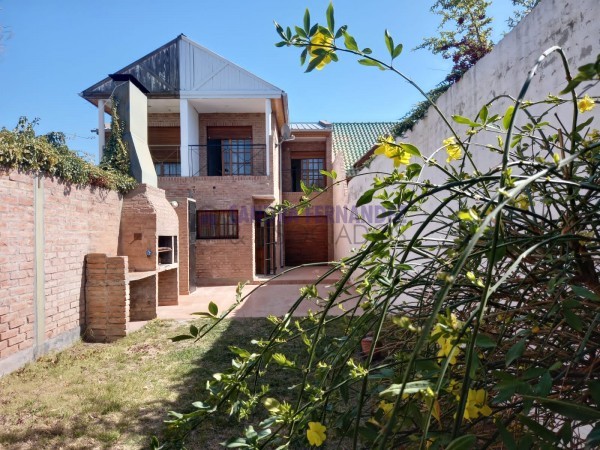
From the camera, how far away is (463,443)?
1.68ft

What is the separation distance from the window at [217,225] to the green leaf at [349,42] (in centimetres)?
1133

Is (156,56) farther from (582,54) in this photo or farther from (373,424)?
(373,424)

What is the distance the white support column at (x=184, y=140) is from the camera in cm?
1174

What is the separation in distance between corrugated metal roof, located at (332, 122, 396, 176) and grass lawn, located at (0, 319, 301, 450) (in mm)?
10817

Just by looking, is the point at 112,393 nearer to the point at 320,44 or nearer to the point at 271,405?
the point at 271,405

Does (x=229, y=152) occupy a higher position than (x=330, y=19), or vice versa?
(x=229, y=152)

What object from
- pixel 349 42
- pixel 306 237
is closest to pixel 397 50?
pixel 349 42

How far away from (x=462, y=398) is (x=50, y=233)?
5984mm

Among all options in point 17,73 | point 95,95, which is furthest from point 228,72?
point 17,73

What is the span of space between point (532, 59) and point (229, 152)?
11885 millimetres

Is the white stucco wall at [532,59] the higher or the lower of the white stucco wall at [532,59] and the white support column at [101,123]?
the lower

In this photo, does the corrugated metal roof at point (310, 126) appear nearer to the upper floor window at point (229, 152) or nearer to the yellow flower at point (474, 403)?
the upper floor window at point (229, 152)

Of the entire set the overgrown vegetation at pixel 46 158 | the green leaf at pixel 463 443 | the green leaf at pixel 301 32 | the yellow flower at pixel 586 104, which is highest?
the overgrown vegetation at pixel 46 158

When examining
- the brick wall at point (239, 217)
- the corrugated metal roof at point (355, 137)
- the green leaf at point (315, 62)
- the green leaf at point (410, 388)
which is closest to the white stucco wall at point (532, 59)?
the green leaf at point (315, 62)
